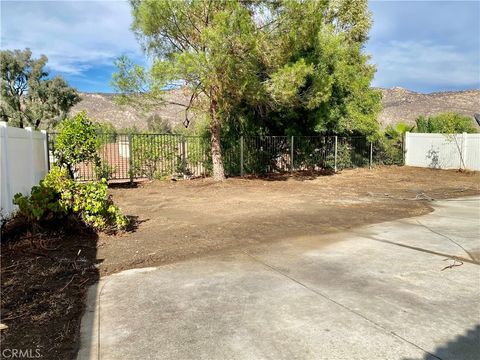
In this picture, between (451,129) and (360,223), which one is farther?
(451,129)

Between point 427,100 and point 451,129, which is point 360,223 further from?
point 427,100

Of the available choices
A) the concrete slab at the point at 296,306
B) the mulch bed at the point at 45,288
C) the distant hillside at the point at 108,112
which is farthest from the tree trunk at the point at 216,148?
the distant hillside at the point at 108,112

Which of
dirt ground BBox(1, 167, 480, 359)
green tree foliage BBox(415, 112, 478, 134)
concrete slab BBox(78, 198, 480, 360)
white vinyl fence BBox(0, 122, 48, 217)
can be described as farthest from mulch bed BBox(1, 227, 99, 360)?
green tree foliage BBox(415, 112, 478, 134)

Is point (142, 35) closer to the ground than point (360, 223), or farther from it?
farther from it

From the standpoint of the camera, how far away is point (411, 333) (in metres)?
3.10

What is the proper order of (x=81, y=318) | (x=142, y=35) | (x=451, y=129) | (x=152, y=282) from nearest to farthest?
(x=81, y=318), (x=152, y=282), (x=142, y=35), (x=451, y=129)

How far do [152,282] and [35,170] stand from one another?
603 cm

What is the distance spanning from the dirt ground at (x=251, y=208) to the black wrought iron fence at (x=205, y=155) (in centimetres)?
123

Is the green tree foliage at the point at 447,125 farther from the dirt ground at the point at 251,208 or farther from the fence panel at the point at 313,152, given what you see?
the fence panel at the point at 313,152

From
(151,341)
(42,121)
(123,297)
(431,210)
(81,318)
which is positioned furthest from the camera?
(42,121)

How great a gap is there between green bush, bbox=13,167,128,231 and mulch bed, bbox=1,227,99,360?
252 millimetres

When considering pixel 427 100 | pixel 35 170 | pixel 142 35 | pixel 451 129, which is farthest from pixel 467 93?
pixel 35 170

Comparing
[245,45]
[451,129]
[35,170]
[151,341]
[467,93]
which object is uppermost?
[467,93]

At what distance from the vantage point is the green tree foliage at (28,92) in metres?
35.4
